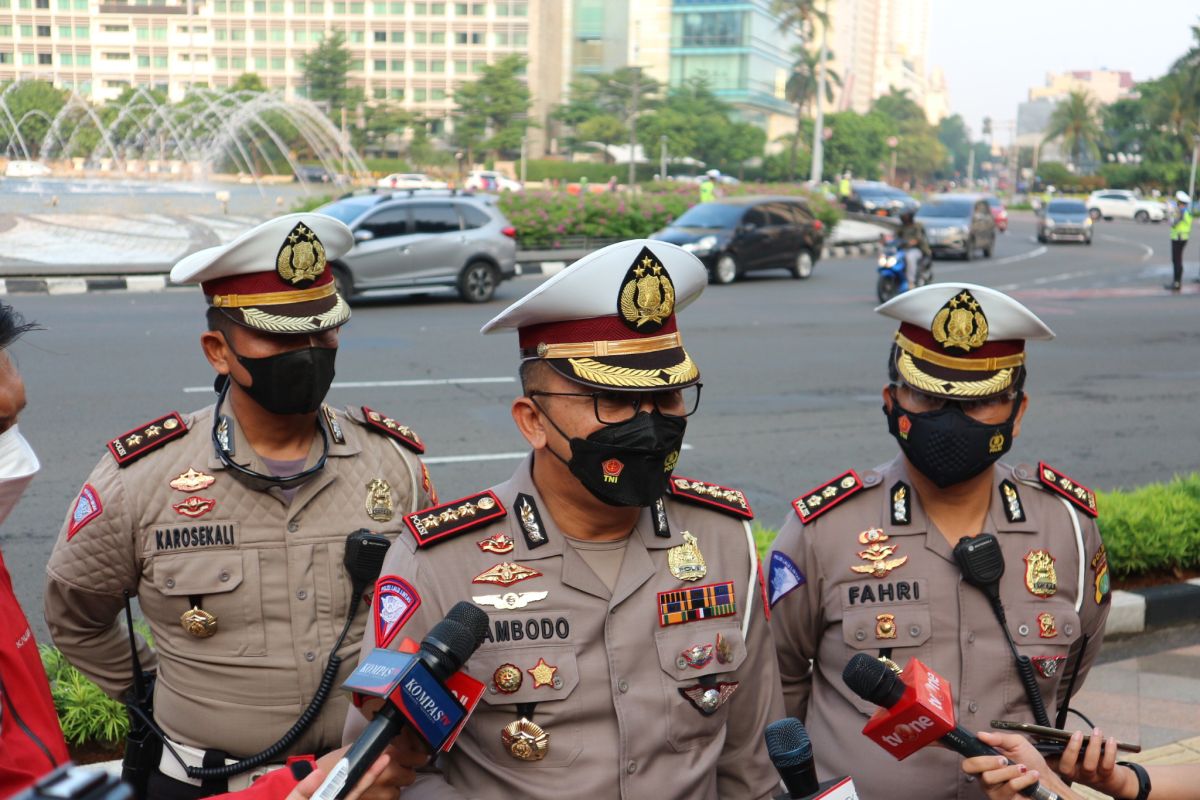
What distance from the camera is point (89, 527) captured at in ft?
9.37

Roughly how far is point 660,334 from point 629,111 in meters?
→ 89.7

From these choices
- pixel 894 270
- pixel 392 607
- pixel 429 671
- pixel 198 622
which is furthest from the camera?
pixel 894 270

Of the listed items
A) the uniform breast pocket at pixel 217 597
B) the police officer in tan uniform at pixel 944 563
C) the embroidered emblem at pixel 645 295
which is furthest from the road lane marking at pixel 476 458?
the embroidered emblem at pixel 645 295

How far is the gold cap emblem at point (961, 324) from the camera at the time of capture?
9.63 ft

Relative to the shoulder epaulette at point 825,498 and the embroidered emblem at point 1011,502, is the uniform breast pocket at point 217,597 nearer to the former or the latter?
the shoulder epaulette at point 825,498

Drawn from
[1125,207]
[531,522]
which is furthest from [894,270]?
[1125,207]

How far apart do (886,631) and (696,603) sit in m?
0.71

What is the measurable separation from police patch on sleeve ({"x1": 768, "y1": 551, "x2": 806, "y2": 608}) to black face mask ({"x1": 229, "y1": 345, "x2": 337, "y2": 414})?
1.18m

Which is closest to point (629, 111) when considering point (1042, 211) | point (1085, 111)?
point (1085, 111)

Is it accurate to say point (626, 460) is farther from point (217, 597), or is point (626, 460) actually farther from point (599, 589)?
point (217, 597)

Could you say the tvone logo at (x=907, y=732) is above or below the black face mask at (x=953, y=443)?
below

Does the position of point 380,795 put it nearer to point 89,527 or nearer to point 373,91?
point 89,527

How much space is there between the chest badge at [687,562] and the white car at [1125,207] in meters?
55.5

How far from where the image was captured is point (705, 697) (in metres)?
2.36
